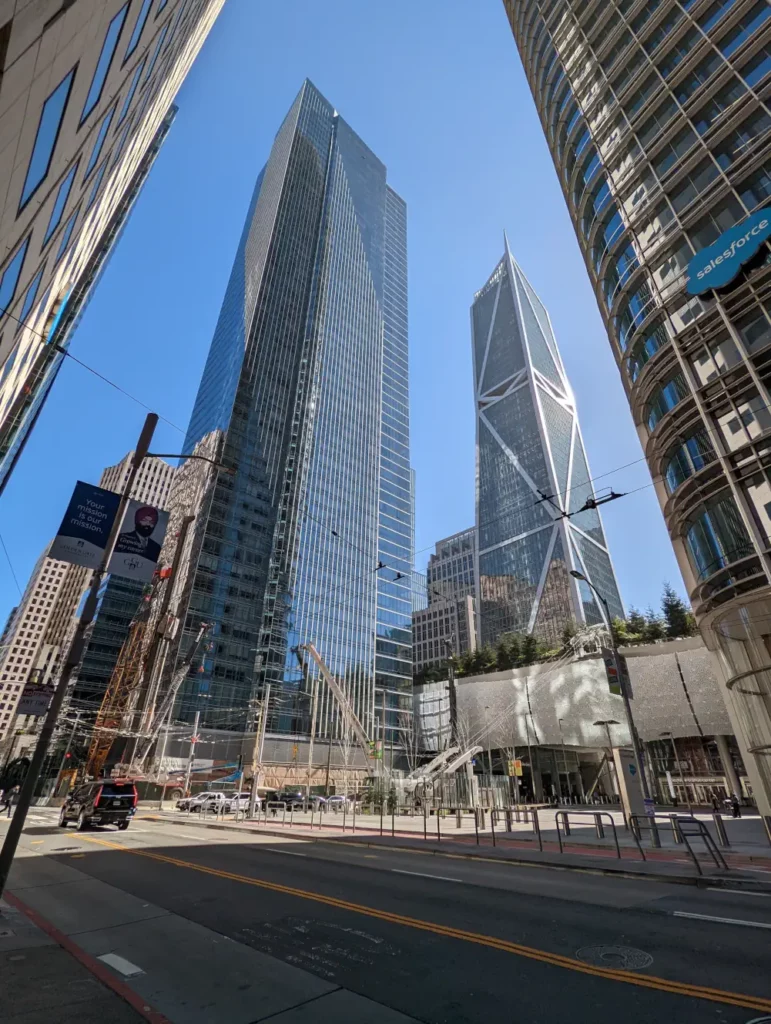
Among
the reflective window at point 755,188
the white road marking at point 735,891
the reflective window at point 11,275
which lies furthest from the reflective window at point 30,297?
the reflective window at point 755,188

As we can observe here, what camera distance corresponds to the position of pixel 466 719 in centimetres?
6253

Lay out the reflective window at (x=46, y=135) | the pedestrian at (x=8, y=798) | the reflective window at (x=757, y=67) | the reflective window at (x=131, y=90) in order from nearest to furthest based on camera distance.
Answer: the reflective window at (x=46, y=135) → the reflective window at (x=131, y=90) → the reflective window at (x=757, y=67) → the pedestrian at (x=8, y=798)

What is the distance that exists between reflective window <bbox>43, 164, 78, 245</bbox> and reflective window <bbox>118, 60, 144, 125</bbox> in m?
6.09

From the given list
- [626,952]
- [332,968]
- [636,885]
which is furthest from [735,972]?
[636,885]

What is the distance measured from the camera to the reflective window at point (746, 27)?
80.4ft

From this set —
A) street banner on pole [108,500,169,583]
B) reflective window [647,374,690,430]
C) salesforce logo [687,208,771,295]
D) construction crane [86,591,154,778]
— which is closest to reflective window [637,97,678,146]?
salesforce logo [687,208,771,295]

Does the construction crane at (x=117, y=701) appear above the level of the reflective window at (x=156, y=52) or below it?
below

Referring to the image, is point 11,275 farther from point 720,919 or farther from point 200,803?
point 200,803

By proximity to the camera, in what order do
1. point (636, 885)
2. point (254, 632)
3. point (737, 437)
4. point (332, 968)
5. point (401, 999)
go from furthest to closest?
point (254, 632) → point (737, 437) → point (636, 885) → point (332, 968) → point (401, 999)

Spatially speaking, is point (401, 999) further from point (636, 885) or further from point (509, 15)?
point (509, 15)

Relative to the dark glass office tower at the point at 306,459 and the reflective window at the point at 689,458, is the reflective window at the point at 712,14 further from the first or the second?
Result: the dark glass office tower at the point at 306,459

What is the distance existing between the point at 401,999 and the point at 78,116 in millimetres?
15619

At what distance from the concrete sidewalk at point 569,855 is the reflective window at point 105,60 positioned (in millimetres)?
20728

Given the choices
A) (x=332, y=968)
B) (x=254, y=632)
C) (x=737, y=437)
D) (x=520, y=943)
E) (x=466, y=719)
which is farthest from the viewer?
(x=254, y=632)
